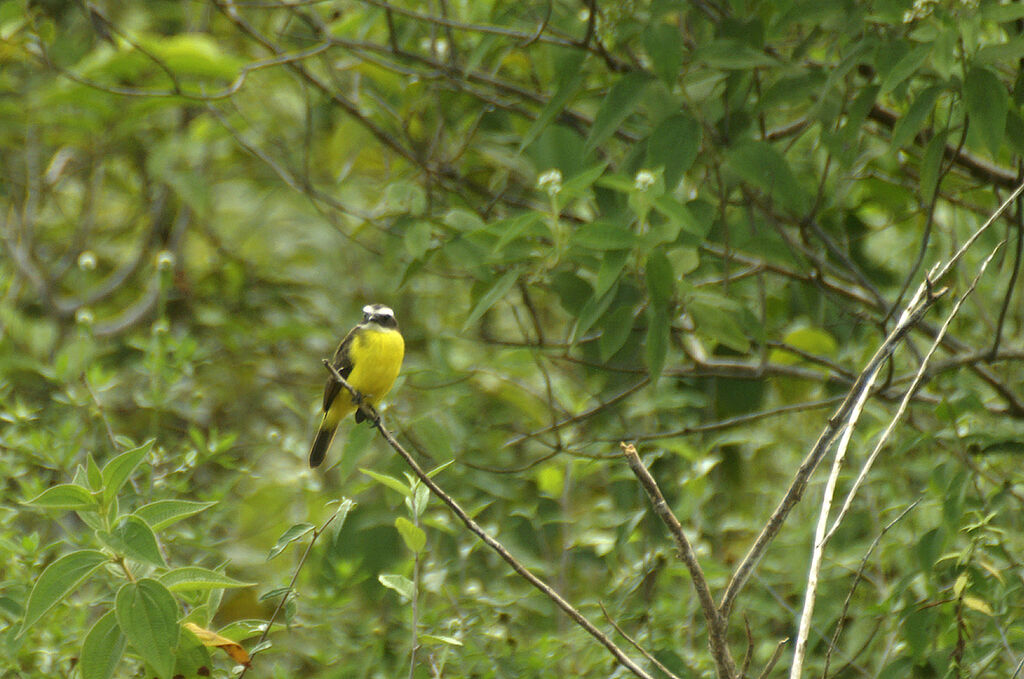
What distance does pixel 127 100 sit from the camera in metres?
5.83

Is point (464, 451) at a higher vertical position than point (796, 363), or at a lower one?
lower

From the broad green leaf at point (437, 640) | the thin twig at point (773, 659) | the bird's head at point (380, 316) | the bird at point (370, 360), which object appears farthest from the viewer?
the bird's head at point (380, 316)

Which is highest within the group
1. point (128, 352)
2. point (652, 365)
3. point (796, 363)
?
point (796, 363)

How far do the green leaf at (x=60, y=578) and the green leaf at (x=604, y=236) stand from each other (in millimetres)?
1448

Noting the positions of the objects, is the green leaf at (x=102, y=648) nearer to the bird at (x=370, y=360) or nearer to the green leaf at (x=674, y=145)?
the green leaf at (x=674, y=145)

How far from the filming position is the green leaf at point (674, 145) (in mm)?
3096

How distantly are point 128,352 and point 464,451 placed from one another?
2.65 meters

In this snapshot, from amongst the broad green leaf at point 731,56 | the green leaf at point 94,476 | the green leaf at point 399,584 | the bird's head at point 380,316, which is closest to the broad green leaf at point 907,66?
the broad green leaf at point 731,56

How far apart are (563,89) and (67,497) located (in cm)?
194

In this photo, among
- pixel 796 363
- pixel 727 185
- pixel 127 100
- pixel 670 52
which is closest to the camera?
pixel 670 52

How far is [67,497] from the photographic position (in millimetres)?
2047

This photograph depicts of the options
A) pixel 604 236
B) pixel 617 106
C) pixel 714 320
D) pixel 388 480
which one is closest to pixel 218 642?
pixel 388 480

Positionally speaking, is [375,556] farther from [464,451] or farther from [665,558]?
[665,558]

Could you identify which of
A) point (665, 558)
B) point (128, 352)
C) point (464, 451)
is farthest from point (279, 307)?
point (665, 558)
